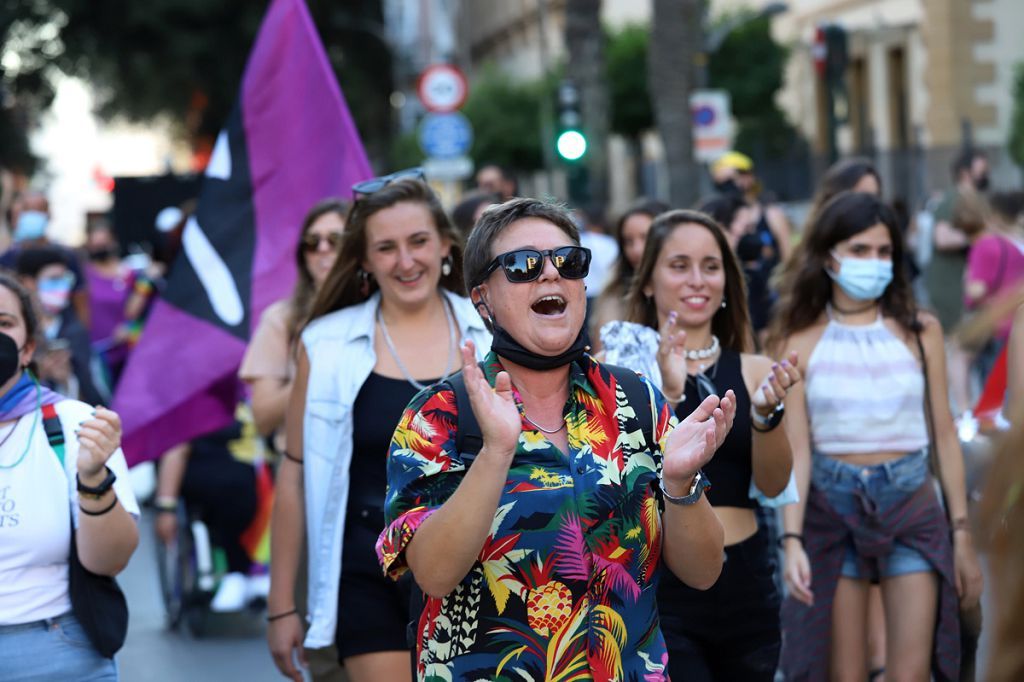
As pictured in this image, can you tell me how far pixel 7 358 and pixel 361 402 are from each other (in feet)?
3.47

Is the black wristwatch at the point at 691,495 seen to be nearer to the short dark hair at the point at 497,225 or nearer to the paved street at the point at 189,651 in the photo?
the short dark hair at the point at 497,225

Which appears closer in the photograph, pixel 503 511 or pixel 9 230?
pixel 503 511

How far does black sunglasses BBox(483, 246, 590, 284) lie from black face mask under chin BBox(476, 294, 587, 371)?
0.12m

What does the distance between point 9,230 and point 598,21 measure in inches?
365

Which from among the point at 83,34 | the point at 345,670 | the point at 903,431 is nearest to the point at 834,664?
the point at 903,431

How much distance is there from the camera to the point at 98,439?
4.55 meters

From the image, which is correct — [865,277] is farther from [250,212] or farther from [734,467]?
[250,212]

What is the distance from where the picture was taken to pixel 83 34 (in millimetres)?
37688

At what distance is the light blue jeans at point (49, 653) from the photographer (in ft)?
15.6

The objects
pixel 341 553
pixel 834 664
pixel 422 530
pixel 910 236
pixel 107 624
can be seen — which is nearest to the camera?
pixel 422 530

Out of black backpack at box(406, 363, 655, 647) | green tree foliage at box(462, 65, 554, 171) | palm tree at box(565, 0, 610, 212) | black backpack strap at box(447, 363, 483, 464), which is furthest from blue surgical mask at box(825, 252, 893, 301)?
green tree foliage at box(462, 65, 554, 171)

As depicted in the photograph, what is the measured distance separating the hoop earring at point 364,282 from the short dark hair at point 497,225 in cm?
179

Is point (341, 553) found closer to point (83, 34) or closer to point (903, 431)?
point (903, 431)

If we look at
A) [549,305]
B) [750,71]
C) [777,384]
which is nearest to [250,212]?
[777,384]
